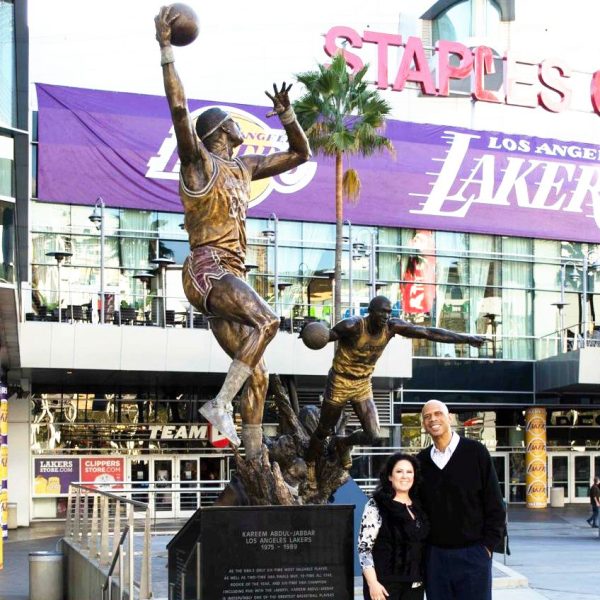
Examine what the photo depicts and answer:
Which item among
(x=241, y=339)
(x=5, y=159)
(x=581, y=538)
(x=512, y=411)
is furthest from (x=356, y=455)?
(x=241, y=339)

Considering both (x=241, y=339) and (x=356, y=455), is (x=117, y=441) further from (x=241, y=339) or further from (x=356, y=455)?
(x=241, y=339)

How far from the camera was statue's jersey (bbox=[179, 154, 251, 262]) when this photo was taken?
9.47m

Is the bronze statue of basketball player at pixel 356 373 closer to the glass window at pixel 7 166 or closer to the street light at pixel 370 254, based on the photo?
the glass window at pixel 7 166

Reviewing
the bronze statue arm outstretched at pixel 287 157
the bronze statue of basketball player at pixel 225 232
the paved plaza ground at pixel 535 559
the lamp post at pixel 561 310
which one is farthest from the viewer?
the lamp post at pixel 561 310

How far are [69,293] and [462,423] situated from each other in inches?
578

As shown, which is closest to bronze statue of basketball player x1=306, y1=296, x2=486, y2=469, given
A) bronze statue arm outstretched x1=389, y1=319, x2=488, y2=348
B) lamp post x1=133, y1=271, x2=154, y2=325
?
bronze statue arm outstretched x1=389, y1=319, x2=488, y2=348

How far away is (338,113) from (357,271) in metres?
9.08

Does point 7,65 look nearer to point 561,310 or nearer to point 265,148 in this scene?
point 265,148

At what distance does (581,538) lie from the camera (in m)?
28.1

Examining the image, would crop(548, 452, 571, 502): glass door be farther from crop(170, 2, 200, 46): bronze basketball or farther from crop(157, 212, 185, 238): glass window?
crop(170, 2, 200, 46): bronze basketball

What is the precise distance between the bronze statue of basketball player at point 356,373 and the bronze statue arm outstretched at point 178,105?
3427 millimetres

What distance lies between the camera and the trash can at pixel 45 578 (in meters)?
15.5

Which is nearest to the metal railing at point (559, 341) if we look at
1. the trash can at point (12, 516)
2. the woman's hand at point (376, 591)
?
the trash can at point (12, 516)

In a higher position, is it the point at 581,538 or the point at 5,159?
the point at 5,159
